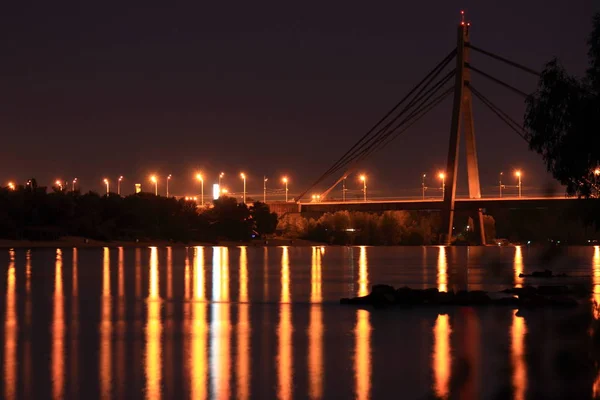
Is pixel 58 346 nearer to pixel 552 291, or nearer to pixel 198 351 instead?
pixel 198 351

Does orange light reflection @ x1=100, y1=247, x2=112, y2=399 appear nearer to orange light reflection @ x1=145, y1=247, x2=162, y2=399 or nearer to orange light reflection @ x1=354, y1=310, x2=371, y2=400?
orange light reflection @ x1=145, y1=247, x2=162, y2=399

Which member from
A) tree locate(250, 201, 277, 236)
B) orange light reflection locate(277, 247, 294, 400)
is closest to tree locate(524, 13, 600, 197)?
orange light reflection locate(277, 247, 294, 400)

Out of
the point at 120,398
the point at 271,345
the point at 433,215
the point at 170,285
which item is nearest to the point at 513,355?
the point at 271,345

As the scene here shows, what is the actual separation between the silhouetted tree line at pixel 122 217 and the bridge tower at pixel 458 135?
34598mm

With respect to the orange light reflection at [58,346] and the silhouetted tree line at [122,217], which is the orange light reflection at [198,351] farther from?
the silhouetted tree line at [122,217]

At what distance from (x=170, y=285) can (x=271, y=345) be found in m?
16.8

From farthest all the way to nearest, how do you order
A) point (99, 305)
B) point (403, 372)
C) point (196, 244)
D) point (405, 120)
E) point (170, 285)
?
1. point (196, 244)
2. point (405, 120)
3. point (170, 285)
4. point (99, 305)
5. point (403, 372)

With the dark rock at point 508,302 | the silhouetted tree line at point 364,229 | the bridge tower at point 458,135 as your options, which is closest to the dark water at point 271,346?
the dark rock at point 508,302

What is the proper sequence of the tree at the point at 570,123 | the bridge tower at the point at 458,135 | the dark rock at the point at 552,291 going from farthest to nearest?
the bridge tower at the point at 458,135, the dark rock at the point at 552,291, the tree at the point at 570,123

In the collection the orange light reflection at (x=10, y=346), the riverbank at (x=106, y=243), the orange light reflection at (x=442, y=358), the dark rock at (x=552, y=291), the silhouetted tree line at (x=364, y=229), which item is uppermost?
→ the silhouetted tree line at (x=364, y=229)

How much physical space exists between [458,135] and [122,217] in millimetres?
41485

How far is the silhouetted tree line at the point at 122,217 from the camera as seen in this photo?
95.1 m

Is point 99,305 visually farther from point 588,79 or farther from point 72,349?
point 588,79

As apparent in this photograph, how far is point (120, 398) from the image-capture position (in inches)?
472
